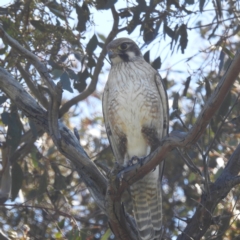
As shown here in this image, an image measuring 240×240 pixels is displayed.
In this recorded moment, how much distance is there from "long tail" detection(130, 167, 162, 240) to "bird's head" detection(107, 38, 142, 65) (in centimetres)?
81

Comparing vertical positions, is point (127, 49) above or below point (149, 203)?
above

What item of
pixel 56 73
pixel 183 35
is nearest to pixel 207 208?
pixel 56 73

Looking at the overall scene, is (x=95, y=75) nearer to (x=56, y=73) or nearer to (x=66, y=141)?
(x=56, y=73)

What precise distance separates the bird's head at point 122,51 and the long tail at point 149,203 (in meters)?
0.81

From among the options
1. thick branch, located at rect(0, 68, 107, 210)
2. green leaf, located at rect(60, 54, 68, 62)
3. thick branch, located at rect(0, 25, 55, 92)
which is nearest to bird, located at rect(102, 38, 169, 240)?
green leaf, located at rect(60, 54, 68, 62)

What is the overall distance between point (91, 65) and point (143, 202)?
105cm

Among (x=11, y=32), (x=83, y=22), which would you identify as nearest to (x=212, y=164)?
(x=83, y=22)

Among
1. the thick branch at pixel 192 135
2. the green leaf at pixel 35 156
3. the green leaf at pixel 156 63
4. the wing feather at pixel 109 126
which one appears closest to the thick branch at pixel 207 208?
the thick branch at pixel 192 135

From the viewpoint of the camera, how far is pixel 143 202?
13.7 feet

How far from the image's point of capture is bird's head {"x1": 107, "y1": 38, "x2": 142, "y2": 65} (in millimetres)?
4422

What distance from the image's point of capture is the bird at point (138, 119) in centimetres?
414

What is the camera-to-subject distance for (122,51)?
14.6 feet

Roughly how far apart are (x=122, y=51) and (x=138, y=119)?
0.57 m

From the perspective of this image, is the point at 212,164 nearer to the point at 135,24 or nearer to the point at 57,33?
the point at 135,24
